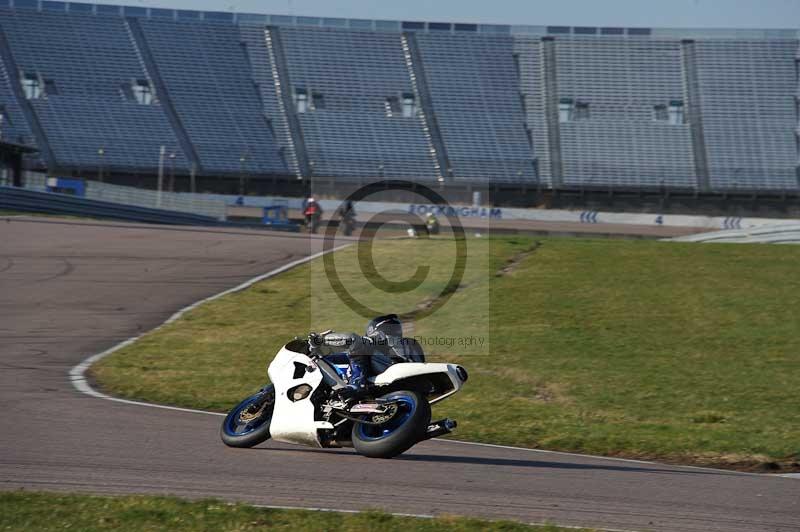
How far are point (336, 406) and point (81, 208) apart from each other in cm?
2868

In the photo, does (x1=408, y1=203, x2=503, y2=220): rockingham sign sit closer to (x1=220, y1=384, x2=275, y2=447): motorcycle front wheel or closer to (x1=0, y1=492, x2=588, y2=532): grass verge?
(x1=220, y1=384, x2=275, y2=447): motorcycle front wheel

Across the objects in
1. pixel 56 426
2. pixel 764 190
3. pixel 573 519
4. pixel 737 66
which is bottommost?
pixel 573 519

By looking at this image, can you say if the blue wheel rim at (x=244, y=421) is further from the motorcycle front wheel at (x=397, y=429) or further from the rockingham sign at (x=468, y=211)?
the rockingham sign at (x=468, y=211)

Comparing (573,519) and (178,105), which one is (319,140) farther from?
(573,519)

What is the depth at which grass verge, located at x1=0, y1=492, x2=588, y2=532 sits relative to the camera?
5621 mm

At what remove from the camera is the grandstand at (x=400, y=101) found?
56500mm

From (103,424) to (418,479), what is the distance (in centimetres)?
345

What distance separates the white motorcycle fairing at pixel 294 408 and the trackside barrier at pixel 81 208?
85.7ft

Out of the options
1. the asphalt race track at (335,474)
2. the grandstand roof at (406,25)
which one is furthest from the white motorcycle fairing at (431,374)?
the grandstand roof at (406,25)

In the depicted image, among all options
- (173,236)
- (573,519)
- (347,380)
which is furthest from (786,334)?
(173,236)

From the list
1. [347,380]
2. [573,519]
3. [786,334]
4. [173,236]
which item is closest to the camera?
[573,519]

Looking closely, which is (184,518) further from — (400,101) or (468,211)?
(400,101)

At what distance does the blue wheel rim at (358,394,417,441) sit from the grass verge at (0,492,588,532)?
6.04 ft

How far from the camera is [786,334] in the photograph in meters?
14.8
